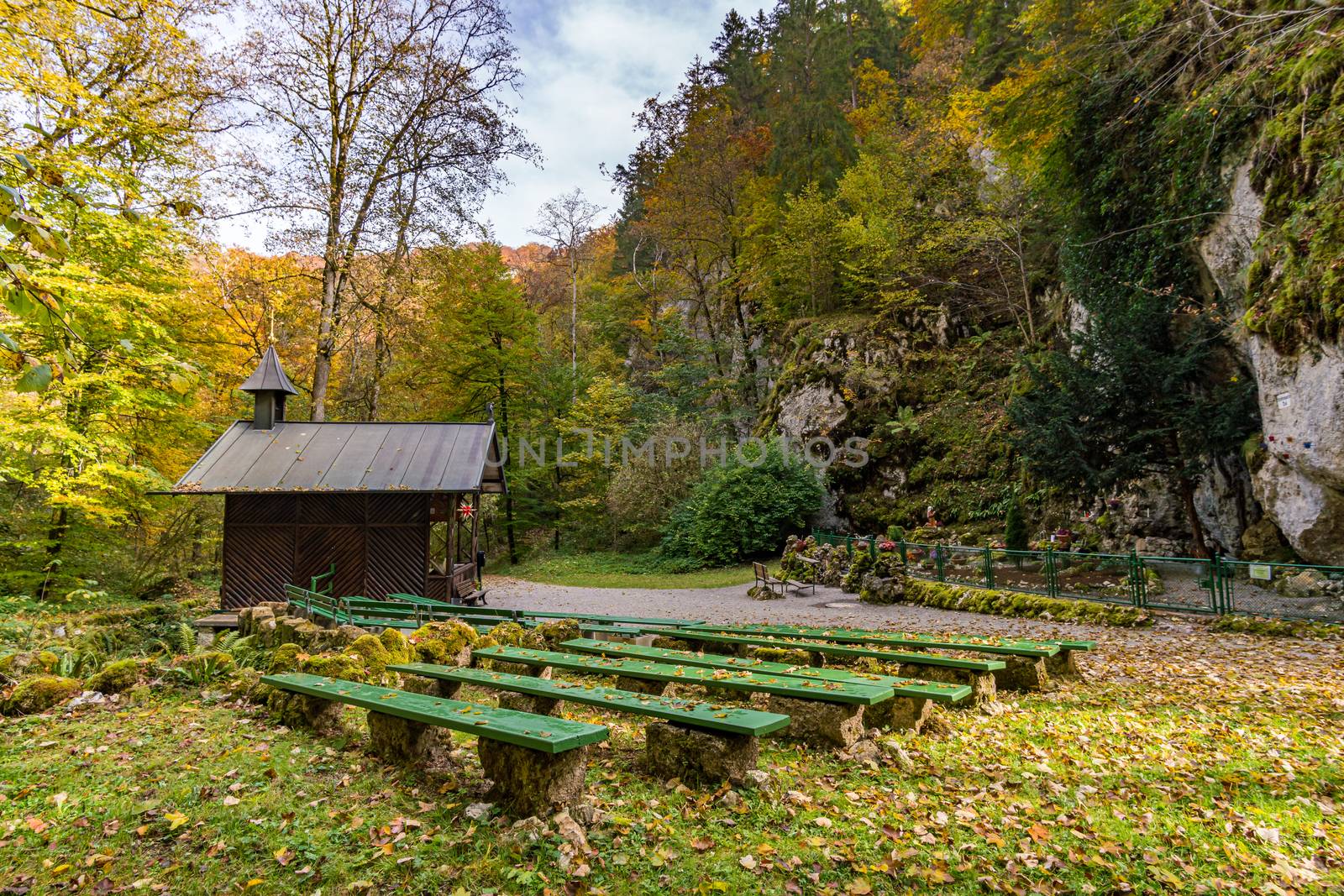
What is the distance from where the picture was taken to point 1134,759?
12.7 ft

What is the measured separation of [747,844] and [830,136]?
2916cm

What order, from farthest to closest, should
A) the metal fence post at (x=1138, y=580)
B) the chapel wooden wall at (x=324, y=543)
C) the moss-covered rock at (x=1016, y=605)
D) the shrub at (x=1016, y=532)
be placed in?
the shrub at (x=1016, y=532), the chapel wooden wall at (x=324, y=543), the metal fence post at (x=1138, y=580), the moss-covered rock at (x=1016, y=605)

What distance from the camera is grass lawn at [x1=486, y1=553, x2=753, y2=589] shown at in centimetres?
1839

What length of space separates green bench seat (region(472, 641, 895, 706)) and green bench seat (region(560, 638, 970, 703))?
114 millimetres

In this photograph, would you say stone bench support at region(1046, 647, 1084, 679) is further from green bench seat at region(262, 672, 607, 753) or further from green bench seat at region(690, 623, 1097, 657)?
green bench seat at region(262, 672, 607, 753)

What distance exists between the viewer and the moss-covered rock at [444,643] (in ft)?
21.0

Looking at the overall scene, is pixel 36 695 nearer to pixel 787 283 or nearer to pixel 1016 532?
pixel 1016 532

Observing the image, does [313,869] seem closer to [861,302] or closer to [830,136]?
[861,302]

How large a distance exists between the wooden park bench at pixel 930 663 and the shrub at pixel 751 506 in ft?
44.2

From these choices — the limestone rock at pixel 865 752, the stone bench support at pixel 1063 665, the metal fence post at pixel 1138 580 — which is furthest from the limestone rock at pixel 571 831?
the metal fence post at pixel 1138 580

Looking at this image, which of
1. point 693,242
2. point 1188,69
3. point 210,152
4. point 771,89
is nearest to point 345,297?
point 210,152

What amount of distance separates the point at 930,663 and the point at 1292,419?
29.7 ft

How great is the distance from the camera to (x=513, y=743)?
2.95m

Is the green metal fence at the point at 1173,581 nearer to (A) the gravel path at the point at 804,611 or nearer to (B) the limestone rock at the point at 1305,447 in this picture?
(A) the gravel path at the point at 804,611
